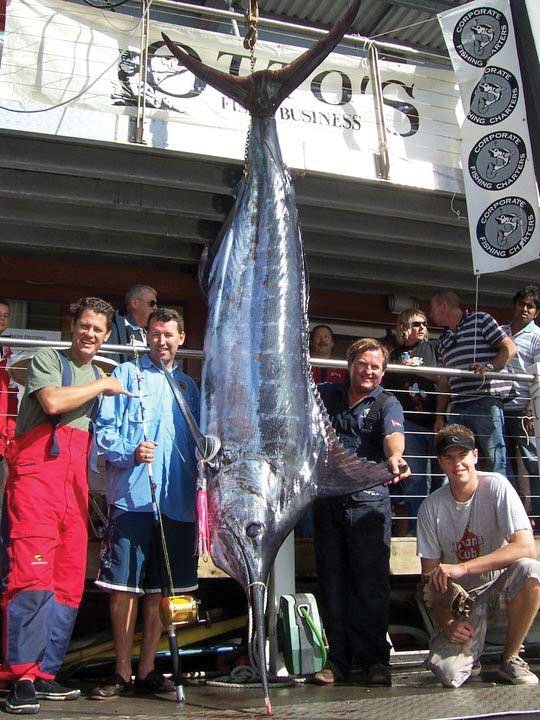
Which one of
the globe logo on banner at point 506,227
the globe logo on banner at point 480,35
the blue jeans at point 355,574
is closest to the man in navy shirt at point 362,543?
the blue jeans at point 355,574

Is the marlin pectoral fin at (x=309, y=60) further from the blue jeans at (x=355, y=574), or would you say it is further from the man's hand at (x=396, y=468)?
the blue jeans at (x=355, y=574)

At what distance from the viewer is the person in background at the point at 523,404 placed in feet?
15.5

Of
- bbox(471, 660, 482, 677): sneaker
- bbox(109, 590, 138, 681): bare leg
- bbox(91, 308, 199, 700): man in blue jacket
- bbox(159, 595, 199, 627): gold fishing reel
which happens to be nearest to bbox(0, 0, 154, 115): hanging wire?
bbox(91, 308, 199, 700): man in blue jacket

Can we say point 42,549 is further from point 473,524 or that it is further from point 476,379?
point 476,379

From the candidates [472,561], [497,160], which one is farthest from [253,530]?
[497,160]

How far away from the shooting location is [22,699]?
2633 millimetres

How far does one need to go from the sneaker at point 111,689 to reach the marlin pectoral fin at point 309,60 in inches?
111

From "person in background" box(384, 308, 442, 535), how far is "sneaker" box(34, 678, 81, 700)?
2.36 meters

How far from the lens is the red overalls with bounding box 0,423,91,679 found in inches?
109

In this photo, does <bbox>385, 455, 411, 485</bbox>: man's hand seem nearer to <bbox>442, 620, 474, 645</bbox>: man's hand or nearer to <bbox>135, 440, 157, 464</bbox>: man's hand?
<bbox>442, 620, 474, 645</bbox>: man's hand

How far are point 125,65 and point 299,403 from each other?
321cm

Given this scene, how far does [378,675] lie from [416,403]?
6.42 feet

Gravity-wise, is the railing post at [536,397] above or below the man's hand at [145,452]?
above

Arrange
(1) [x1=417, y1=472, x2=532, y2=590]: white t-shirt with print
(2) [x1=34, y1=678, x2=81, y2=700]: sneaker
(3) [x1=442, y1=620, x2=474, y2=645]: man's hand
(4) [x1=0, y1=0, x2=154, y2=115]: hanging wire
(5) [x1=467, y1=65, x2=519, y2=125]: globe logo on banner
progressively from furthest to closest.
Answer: (5) [x1=467, y1=65, x2=519, y2=125]: globe logo on banner → (4) [x1=0, y1=0, x2=154, y2=115]: hanging wire → (1) [x1=417, y1=472, x2=532, y2=590]: white t-shirt with print → (3) [x1=442, y1=620, x2=474, y2=645]: man's hand → (2) [x1=34, y1=678, x2=81, y2=700]: sneaker
